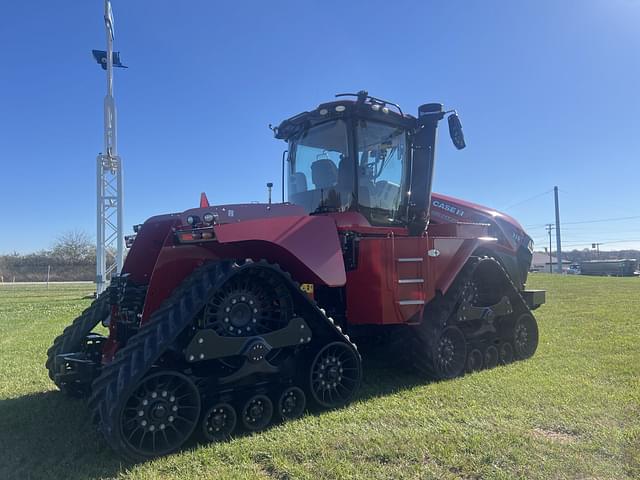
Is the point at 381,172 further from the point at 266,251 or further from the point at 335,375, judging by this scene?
the point at 335,375

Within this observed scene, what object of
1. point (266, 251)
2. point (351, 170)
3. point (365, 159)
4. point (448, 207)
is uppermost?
point (365, 159)

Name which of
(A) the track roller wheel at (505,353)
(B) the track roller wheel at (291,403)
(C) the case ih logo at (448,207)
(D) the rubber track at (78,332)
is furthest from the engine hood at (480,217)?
(D) the rubber track at (78,332)

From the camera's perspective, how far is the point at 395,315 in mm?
5480

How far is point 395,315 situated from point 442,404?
1.02m

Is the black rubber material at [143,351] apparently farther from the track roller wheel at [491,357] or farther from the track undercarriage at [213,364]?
the track roller wheel at [491,357]

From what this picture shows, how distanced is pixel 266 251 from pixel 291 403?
1.37 metres

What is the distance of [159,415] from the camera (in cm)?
375

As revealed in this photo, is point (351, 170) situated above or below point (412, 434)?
above

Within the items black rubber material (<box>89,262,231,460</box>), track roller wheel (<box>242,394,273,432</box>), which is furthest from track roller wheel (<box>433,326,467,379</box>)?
black rubber material (<box>89,262,231,460</box>)

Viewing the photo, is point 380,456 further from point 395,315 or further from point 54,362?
point 54,362

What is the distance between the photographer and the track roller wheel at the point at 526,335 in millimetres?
7156

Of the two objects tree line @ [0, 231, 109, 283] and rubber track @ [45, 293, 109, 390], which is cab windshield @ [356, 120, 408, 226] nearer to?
rubber track @ [45, 293, 109, 390]

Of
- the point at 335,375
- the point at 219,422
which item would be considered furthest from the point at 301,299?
the point at 219,422

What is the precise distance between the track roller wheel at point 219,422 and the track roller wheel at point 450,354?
2.70m
